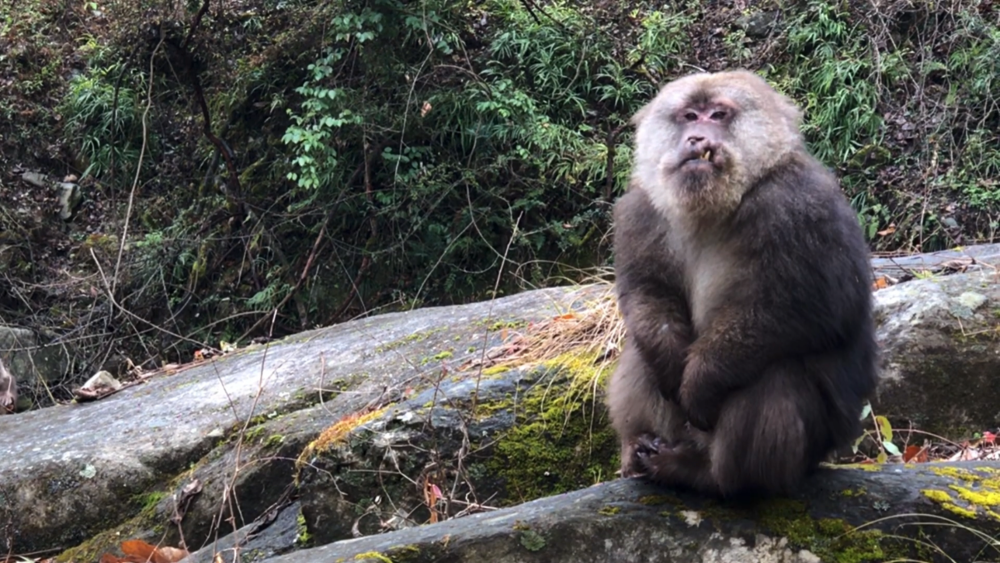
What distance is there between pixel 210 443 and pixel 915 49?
8236 mm

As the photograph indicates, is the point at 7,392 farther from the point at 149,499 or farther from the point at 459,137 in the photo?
the point at 459,137

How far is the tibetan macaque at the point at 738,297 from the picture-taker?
10.0 ft

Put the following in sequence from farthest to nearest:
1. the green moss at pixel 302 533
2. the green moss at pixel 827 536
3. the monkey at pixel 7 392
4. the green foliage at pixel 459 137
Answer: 1. the green foliage at pixel 459 137
2. the monkey at pixel 7 392
3. the green moss at pixel 302 533
4. the green moss at pixel 827 536

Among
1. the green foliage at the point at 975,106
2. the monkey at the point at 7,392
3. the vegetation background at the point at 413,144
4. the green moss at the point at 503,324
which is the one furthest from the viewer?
the vegetation background at the point at 413,144

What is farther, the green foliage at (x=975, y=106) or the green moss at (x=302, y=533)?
the green foliage at (x=975, y=106)

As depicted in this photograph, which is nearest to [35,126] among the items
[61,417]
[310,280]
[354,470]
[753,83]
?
[310,280]

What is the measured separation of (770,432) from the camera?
304 centimetres

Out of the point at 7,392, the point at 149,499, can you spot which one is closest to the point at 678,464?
the point at 149,499

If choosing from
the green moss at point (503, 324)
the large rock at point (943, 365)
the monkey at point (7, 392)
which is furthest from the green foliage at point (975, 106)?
the monkey at point (7, 392)

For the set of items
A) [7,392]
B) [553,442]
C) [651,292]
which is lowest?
[7,392]

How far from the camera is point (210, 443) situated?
5488mm

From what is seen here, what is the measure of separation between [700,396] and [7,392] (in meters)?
7.70

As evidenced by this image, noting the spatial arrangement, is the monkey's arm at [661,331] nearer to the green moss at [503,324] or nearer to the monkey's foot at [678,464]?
the monkey's foot at [678,464]

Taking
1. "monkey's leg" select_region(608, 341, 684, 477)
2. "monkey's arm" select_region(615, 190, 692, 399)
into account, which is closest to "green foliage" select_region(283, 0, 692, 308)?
"monkey's leg" select_region(608, 341, 684, 477)
